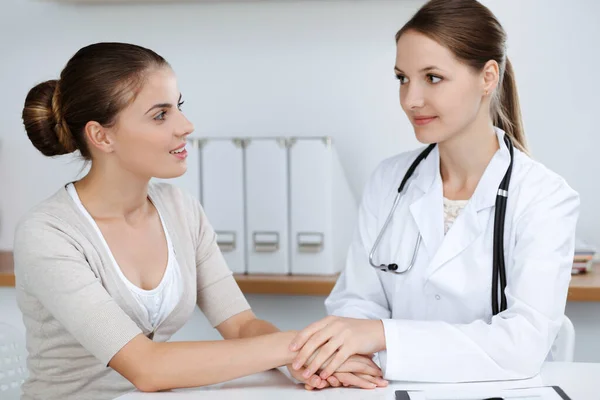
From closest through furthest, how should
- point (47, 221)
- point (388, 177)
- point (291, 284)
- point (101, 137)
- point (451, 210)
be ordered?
1. point (47, 221)
2. point (101, 137)
3. point (451, 210)
4. point (388, 177)
5. point (291, 284)

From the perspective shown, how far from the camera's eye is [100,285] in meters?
1.43

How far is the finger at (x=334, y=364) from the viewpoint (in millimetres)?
1330

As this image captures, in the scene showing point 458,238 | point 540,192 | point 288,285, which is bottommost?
point 288,285

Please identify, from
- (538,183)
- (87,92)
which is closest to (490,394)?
(538,183)

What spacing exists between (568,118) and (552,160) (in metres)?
0.14

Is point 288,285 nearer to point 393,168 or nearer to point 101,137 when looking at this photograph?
point 393,168

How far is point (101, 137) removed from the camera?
1600 millimetres

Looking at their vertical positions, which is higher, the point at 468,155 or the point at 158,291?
the point at 468,155

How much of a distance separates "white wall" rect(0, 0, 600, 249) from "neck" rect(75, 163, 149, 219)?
1013 mm

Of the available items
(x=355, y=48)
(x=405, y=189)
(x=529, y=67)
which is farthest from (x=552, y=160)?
(x=405, y=189)

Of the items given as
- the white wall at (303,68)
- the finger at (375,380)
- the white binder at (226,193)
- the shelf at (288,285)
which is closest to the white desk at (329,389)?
the finger at (375,380)

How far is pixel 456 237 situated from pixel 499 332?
27 centimetres

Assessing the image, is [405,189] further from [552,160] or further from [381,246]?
[552,160]

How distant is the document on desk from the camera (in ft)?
4.03
